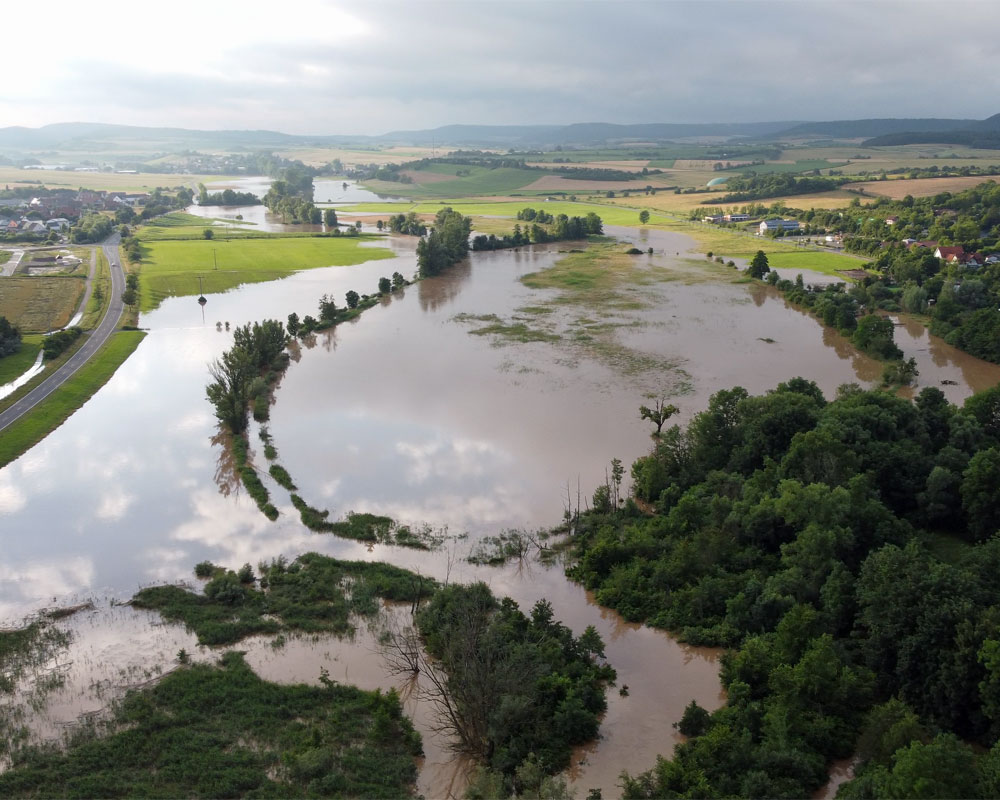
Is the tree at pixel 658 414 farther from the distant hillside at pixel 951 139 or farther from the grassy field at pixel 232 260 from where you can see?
the distant hillside at pixel 951 139

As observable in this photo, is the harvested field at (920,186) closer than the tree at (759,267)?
No

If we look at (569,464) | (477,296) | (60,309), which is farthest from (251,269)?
(569,464)

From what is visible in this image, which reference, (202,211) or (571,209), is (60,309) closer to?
(202,211)

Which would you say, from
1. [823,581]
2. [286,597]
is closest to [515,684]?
[286,597]

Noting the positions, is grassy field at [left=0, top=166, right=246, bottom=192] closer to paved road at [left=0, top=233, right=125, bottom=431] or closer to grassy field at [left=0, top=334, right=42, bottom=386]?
paved road at [left=0, top=233, right=125, bottom=431]

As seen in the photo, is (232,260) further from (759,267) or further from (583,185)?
(583,185)

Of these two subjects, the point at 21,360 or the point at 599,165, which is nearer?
the point at 21,360

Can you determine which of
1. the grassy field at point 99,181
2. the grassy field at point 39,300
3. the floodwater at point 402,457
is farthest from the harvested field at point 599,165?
the floodwater at point 402,457
